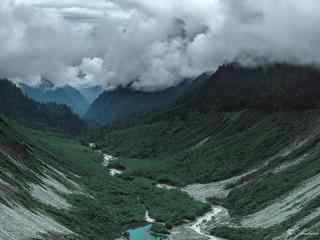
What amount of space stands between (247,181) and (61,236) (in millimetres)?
80560

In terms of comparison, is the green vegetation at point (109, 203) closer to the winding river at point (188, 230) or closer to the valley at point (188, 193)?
the valley at point (188, 193)

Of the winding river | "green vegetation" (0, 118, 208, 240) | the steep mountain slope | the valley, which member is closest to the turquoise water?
the winding river

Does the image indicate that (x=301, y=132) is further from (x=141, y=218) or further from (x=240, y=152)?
(x=141, y=218)

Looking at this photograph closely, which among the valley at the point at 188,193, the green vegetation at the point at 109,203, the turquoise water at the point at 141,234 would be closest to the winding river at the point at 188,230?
the turquoise water at the point at 141,234

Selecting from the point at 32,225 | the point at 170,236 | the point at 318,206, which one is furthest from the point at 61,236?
the point at 318,206

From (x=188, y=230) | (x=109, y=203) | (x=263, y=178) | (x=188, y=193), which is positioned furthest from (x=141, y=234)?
(x=188, y=193)

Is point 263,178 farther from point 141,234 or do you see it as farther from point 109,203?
point 141,234

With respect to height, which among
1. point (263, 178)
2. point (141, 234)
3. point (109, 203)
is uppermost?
point (263, 178)

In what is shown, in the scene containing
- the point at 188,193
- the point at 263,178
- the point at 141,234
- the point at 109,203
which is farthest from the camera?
the point at 188,193

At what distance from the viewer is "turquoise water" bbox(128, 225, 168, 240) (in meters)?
104

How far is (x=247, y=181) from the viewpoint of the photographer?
15175 centimetres

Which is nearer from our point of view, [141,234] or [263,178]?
[141,234]

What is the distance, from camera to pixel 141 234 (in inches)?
4230

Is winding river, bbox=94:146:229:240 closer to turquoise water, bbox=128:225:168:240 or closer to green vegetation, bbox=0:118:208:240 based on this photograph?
turquoise water, bbox=128:225:168:240
